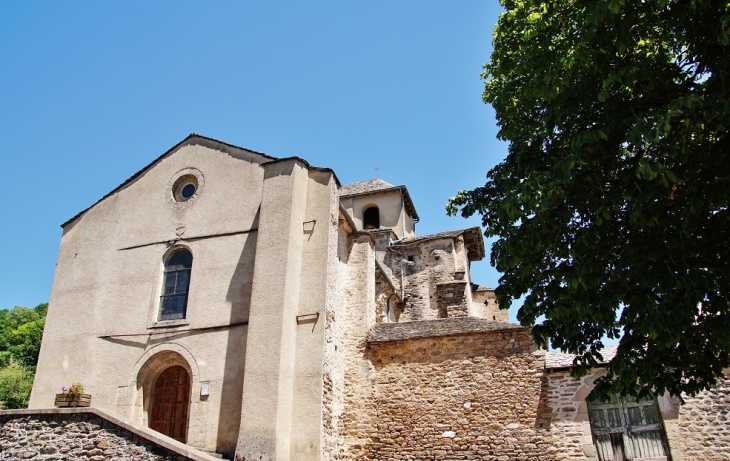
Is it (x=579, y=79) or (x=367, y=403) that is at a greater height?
(x=579, y=79)

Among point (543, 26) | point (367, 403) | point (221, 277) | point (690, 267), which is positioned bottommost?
point (367, 403)

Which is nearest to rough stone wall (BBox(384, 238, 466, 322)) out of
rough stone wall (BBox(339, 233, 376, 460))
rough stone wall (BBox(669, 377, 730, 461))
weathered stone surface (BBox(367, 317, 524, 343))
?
rough stone wall (BBox(339, 233, 376, 460))

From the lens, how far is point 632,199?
283 inches

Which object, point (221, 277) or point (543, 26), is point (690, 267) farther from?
point (221, 277)

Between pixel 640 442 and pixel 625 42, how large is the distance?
900 centimetres

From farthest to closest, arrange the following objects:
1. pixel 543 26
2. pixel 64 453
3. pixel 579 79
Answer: pixel 64 453, pixel 543 26, pixel 579 79

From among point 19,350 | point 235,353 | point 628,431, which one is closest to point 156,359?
point 235,353

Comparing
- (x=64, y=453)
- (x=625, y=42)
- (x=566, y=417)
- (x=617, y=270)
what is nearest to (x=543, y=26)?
(x=625, y=42)

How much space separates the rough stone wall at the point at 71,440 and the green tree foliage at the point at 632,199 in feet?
25.9

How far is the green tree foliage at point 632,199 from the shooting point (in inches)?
259

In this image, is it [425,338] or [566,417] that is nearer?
[566,417]

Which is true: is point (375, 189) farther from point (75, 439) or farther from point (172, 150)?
point (75, 439)

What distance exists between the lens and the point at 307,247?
13742 millimetres

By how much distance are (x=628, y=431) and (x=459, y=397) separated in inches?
151
